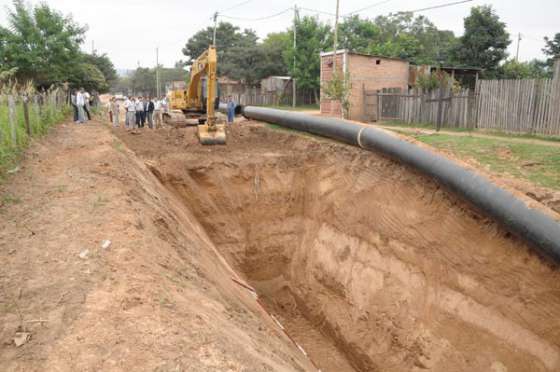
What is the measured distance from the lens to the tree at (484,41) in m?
29.0

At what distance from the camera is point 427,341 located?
7.56 m

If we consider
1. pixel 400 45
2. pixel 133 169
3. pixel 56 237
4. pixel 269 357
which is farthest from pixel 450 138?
pixel 400 45

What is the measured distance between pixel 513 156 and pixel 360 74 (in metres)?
14.4

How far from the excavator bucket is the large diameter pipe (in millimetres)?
4316

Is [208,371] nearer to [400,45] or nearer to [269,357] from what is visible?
[269,357]

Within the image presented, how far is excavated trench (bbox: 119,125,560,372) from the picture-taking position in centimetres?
661

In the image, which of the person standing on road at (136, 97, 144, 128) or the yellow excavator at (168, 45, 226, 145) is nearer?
the yellow excavator at (168, 45, 226, 145)

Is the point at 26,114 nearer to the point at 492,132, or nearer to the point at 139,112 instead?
the point at 139,112

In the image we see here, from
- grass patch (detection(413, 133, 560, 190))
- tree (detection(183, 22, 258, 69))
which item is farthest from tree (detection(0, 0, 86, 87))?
tree (detection(183, 22, 258, 69))

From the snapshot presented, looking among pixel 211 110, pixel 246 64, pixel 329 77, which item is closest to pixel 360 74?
pixel 329 77

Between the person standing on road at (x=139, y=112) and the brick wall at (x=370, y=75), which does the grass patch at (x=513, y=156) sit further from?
the person standing on road at (x=139, y=112)

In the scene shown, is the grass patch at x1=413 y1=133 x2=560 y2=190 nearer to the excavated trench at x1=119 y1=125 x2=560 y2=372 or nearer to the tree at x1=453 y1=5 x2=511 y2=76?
the excavated trench at x1=119 y1=125 x2=560 y2=372

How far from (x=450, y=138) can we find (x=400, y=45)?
30.5 metres

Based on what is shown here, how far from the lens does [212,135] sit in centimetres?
1442
